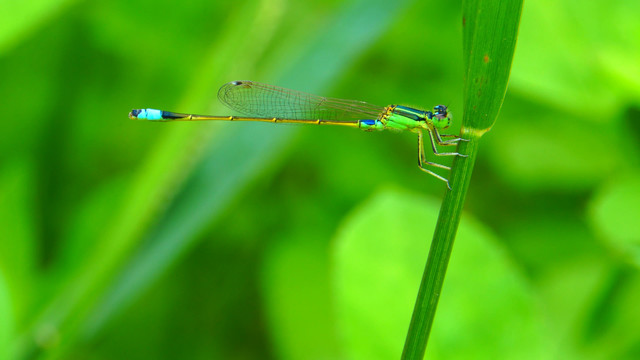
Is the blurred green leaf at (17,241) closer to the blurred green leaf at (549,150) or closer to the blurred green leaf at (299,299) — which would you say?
the blurred green leaf at (299,299)

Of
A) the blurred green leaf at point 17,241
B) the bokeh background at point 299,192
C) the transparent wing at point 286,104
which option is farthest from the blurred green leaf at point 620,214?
the blurred green leaf at point 17,241

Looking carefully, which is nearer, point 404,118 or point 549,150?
point 404,118

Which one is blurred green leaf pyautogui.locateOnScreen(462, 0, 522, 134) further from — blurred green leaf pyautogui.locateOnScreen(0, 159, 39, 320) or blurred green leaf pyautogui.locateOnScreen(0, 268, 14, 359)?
blurred green leaf pyautogui.locateOnScreen(0, 159, 39, 320)

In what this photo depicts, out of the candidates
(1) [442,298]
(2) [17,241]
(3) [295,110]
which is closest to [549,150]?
(3) [295,110]

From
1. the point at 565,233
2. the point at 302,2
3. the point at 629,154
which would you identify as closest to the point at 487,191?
the point at 565,233

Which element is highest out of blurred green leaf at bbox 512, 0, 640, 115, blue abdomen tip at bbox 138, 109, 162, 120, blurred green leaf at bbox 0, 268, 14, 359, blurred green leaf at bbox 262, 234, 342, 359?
blue abdomen tip at bbox 138, 109, 162, 120

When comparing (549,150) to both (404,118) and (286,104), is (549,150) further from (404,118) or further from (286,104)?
(286,104)

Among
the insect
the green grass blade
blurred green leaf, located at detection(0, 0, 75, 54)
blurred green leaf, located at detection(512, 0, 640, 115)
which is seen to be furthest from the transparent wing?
the green grass blade
